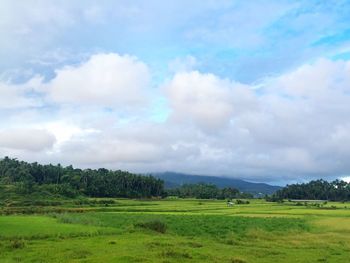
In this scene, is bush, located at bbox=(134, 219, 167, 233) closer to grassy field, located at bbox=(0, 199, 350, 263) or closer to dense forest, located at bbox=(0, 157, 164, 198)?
grassy field, located at bbox=(0, 199, 350, 263)

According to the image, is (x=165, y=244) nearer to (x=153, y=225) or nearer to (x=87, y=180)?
(x=153, y=225)

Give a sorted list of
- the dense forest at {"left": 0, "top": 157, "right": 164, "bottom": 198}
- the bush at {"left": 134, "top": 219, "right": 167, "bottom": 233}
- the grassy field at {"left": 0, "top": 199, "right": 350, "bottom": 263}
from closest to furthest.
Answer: the grassy field at {"left": 0, "top": 199, "right": 350, "bottom": 263}
the bush at {"left": 134, "top": 219, "right": 167, "bottom": 233}
the dense forest at {"left": 0, "top": 157, "right": 164, "bottom": 198}

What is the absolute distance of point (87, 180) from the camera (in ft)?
582

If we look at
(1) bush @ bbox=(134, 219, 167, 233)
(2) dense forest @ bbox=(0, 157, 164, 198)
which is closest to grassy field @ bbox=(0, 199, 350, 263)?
(1) bush @ bbox=(134, 219, 167, 233)

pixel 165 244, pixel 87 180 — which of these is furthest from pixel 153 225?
pixel 87 180

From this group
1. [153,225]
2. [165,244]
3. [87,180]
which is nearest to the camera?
[165,244]

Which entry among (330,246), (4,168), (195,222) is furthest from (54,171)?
(330,246)

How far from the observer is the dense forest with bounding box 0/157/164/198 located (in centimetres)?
17350

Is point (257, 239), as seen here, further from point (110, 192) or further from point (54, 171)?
point (54, 171)

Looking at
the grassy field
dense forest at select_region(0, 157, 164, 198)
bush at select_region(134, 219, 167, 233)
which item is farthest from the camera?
dense forest at select_region(0, 157, 164, 198)

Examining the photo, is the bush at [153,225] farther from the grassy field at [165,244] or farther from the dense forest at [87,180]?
the dense forest at [87,180]

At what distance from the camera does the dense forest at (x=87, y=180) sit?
173500 mm

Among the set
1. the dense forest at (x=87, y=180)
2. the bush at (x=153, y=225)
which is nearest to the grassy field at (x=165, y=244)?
the bush at (x=153, y=225)

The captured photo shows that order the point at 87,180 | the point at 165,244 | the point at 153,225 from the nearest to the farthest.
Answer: the point at 165,244 → the point at 153,225 → the point at 87,180
